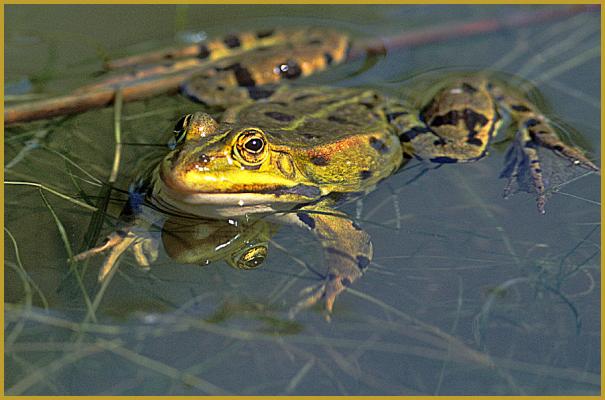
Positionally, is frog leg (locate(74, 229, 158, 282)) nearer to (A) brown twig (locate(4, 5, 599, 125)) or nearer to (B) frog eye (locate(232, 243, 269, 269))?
(B) frog eye (locate(232, 243, 269, 269))

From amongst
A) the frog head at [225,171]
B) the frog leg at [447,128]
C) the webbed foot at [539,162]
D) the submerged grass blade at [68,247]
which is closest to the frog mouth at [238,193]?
the frog head at [225,171]

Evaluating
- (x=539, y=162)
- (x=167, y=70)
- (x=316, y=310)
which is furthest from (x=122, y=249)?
(x=539, y=162)

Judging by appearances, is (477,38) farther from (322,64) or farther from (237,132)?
(237,132)

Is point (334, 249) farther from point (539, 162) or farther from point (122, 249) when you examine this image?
point (539, 162)

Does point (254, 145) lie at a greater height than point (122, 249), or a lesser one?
greater

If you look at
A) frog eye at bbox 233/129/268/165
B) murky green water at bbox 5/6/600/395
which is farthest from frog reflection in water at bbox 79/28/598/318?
murky green water at bbox 5/6/600/395

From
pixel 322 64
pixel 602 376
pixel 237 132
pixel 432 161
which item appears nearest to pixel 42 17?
pixel 322 64

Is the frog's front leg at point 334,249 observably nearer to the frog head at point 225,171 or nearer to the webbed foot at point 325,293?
the webbed foot at point 325,293

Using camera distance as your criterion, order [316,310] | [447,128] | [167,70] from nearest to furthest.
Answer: [316,310], [447,128], [167,70]
